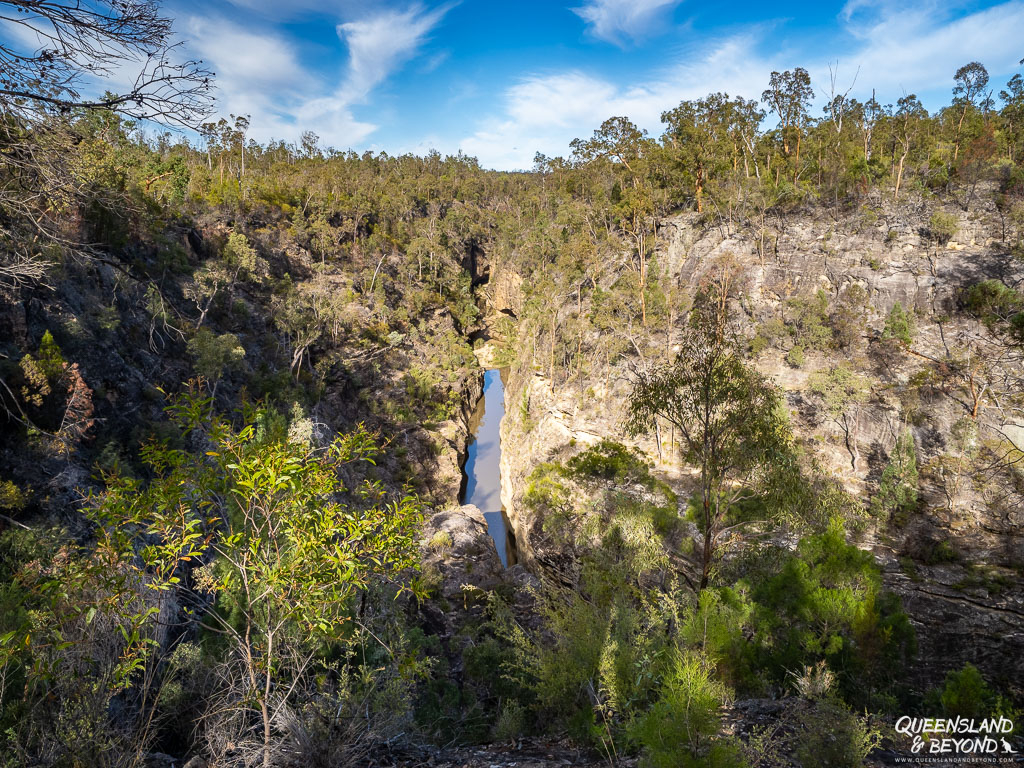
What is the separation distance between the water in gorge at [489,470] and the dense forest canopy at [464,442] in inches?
125

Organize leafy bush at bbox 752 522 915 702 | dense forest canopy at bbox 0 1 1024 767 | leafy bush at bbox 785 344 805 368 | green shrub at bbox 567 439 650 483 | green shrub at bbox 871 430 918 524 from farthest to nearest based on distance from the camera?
leafy bush at bbox 785 344 805 368 → green shrub at bbox 567 439 650 483 → green shrub at bbox 871 430 918 524 → leafy bush at bbox 752 522 915 702 → dense forest canopy at bbox 0 1 1024 767

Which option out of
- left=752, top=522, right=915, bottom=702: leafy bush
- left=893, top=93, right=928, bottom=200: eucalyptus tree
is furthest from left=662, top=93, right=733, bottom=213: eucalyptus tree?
left=752, top=522, right=915, bottom=702: leafy bush

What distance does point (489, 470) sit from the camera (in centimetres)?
3703

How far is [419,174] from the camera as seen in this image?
72.8 m

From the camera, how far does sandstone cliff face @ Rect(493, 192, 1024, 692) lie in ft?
48.9

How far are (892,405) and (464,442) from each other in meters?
27.9

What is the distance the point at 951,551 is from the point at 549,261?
3925 centimetres

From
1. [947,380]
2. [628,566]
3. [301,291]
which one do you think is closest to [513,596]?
[628,566]

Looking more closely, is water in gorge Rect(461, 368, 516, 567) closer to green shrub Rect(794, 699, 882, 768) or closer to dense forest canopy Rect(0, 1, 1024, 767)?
dense forest canopy Rect(0, 1, 1024, 767)

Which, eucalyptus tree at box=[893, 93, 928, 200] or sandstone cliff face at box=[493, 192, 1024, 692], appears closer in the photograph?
sandstone cliff face at box=[493, 192, 1024, 692]

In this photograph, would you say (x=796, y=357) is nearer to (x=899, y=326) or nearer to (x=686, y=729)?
(x=899, y=326)

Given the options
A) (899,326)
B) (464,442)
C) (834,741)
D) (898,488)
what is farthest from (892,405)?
(464,442)

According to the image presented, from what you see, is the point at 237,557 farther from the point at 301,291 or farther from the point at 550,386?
the point at 301,291

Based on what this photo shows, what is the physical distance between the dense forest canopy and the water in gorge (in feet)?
10.4
